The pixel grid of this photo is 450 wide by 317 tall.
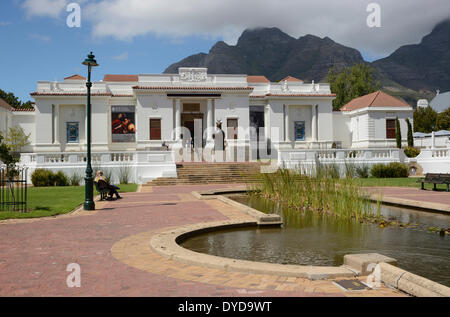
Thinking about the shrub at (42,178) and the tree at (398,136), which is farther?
the tree at (398,136)

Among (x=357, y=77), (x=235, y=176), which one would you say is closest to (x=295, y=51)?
(x=357, y=77)

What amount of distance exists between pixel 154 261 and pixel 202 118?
3348 centimetres

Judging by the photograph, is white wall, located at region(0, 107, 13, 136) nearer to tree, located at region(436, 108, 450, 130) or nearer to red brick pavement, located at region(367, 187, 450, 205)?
red brick pavement, located at region(367, 187, 450, 205)

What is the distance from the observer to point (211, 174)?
2564cm

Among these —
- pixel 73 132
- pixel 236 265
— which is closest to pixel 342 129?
pixel 73 132

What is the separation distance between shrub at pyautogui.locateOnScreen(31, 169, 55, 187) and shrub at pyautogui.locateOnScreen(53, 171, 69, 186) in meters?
0.17

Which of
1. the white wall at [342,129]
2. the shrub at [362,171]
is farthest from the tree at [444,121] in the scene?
the shrub at [362,171]

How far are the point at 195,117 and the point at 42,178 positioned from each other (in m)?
18.2

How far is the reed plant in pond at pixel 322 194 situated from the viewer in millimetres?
10414

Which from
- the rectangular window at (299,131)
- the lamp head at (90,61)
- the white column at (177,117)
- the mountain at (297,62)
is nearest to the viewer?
the lamp head at (90,61)

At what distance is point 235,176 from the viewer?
2561cm

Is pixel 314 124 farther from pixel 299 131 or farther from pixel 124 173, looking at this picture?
pixel 124 173

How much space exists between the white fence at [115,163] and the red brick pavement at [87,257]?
1408 centimetres

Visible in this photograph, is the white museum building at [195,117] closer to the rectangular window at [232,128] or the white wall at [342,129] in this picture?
the rectangular window at [232,128]
